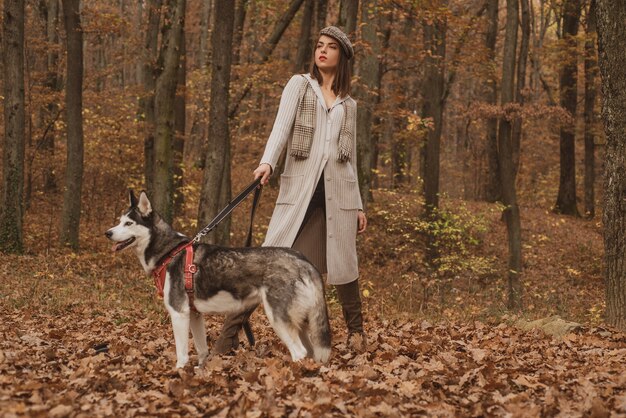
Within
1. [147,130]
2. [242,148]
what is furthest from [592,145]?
[147,130]

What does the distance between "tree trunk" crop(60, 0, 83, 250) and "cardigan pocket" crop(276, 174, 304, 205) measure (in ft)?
39.6

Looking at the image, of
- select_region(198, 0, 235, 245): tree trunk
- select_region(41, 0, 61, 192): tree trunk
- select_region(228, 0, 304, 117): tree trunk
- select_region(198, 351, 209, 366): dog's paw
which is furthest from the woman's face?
select_region(41, 0, 61, 192): tree trunk

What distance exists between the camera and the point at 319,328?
525 centimetres

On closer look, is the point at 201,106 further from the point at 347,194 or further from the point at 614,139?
the point at 347,194

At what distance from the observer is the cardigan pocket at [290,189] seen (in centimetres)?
580

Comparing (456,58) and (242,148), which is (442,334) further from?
(242,148)

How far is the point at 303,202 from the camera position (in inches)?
227

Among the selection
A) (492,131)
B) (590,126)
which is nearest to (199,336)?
(492,131)

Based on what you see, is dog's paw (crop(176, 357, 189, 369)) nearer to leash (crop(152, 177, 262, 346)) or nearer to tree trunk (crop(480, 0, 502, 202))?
leash (crop(152, 177, 262, 346))

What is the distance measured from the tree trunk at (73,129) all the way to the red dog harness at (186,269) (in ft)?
38.5

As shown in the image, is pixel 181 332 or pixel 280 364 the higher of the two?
pixel 181 332

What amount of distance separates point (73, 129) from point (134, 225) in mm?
11803

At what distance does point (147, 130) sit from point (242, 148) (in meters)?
8.47

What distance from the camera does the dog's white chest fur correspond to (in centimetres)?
539
